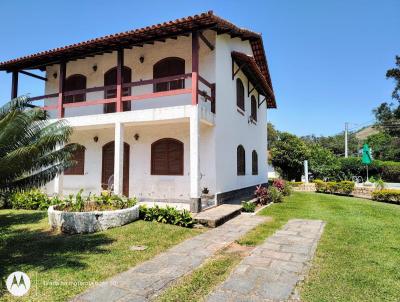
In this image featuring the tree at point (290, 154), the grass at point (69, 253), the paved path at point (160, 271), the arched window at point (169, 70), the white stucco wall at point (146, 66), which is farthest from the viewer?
the tree at point (290, 154)

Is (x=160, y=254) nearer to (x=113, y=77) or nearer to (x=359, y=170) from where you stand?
(x=113, y=77)

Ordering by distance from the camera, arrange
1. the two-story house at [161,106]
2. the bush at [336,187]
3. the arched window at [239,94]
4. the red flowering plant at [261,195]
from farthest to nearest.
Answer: the bush at [336,187] → the arched window at [239,94] → the red flowering plant at [261,195] → the two-story house at [161,106]

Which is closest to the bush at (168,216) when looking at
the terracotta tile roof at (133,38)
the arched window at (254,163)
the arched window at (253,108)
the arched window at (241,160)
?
the terracotta tile roof at (133,38)

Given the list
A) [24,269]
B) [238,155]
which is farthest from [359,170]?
[24,269]

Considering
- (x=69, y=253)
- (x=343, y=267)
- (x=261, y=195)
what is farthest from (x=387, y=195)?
(x=69, y=253)

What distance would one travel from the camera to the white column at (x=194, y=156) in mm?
8953

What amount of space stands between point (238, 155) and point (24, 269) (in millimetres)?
9980

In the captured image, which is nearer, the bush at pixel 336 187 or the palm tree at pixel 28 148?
the palm tree at pixel 28 148

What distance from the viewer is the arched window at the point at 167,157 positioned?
37.4ft

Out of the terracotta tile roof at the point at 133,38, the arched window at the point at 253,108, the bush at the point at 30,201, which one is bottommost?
the bush at the point at 30,201

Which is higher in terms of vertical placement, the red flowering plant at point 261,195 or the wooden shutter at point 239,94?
the wooden shutter at point 239,94

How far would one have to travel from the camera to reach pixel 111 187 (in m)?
11.4

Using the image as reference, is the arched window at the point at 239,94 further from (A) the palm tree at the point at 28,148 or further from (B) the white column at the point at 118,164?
(A) the palm tree at the point at 28,148

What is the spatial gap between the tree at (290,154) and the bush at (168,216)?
18.2 meters
